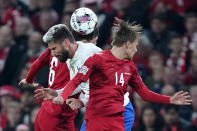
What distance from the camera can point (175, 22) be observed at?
11781mm

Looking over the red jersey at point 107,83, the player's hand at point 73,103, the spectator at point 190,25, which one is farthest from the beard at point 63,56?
the spectator at point 190,25

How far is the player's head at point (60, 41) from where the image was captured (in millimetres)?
7582

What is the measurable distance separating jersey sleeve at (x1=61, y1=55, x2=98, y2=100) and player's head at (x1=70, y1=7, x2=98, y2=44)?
27.0 inches

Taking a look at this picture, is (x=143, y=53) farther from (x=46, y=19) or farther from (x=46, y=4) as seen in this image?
(x=46, y=4)

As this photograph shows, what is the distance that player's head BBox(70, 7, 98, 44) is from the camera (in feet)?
25.9

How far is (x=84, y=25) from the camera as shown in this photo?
26.0 feet

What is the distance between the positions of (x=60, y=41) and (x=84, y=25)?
0.44 metres

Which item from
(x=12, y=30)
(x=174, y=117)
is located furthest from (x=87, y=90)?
(x=12, y=30)

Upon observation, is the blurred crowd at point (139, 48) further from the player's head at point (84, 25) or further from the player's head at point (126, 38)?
the player's head at point (126, 38)

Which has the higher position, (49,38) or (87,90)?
(49,38)

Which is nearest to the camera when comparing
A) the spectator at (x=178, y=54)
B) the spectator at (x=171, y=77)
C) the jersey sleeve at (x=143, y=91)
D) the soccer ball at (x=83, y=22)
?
the jersey sleeve at (x=143, y=91)

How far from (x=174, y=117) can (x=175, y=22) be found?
2.08 m

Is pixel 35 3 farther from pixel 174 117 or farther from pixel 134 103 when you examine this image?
pixel 174 117

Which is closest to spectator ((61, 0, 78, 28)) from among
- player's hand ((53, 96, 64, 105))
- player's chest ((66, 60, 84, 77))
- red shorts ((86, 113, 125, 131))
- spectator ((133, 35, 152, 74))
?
spectator ((133, 35, 152, 74))
